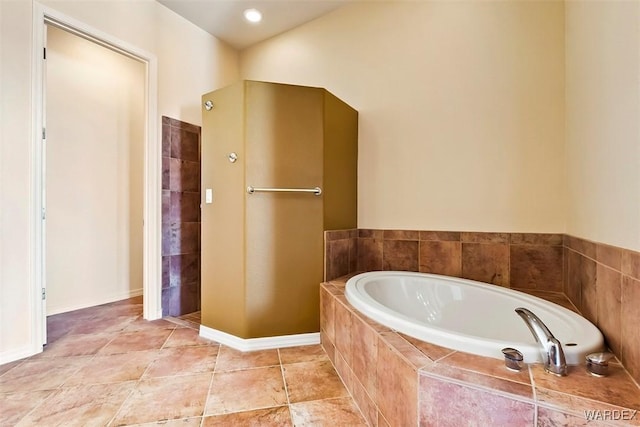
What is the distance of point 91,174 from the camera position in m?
2.67

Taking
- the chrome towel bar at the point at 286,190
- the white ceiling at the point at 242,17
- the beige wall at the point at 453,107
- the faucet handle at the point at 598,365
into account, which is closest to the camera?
the faucet handle at the point at 598,365

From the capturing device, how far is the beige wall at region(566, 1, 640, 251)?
906 mm

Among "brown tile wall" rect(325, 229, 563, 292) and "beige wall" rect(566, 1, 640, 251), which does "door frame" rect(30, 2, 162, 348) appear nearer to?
"brown tile wall" rect(325, 229, 563, 292)

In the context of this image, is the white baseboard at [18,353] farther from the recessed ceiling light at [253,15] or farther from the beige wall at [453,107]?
the recessed ceiling light at [253,15]

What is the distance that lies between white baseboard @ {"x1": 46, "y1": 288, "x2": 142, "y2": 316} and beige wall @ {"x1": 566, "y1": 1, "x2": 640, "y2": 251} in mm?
3617

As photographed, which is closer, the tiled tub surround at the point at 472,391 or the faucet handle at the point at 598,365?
the tiled tub surround at the point at 472,391

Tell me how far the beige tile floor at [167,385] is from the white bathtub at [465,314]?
47cm

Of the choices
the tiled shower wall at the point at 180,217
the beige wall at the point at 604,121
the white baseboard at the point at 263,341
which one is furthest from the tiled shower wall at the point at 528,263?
the tiled shower wall at the point at 180,217

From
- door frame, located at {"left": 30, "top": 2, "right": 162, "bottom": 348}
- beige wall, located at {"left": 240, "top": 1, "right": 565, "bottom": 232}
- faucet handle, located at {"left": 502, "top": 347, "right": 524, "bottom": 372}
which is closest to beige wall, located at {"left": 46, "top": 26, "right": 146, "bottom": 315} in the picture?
door frame, located at {"left": 30, "top": 2, "right": 162, "bottom": 348}

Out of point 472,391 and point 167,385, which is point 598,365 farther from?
point 167,385

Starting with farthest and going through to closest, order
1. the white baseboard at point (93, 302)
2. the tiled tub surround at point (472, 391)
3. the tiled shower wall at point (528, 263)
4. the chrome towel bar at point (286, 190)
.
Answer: the white baseboard at point (93, 302) < the chrome towel bar at point (286, 190) < the tiled shower wall at point (528, 263) < the tiled tub surround at point (472, 391)

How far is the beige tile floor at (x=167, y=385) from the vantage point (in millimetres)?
1174

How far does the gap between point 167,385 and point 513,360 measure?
1470 mm

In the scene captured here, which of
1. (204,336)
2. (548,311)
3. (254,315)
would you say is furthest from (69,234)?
(548,311)
